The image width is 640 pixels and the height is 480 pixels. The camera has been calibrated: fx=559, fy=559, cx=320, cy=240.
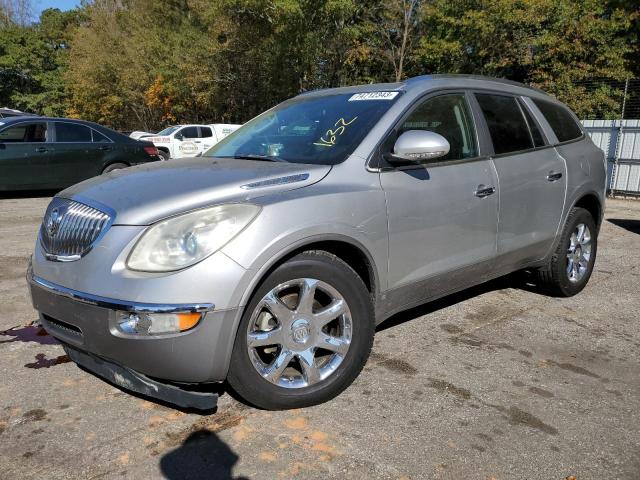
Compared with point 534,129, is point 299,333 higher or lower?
lower

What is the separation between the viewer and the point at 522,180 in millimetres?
4082

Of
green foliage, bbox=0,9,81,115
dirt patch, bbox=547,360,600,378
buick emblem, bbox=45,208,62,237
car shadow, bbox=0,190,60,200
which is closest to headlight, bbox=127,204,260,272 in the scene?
buick emblem, bbox=45,208,62,237

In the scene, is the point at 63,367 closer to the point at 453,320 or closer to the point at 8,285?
the point at 8,285

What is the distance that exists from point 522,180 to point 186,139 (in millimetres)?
18881

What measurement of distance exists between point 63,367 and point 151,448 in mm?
1142

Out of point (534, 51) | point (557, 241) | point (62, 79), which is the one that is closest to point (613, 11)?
point (534, 51)

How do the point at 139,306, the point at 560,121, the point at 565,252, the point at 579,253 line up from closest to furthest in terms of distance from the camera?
the point at 139,306
the point at 565,252
the point at 560,121
the point at 579,253

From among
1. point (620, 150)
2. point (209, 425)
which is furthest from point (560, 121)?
point (620, 150)

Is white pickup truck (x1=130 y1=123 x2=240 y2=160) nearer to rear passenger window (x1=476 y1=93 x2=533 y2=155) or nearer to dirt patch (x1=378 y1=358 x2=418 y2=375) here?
rear passenger window (x1=476 y1=93 x2=533 y2=155)

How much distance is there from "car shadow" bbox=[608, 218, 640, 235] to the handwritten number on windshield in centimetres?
713

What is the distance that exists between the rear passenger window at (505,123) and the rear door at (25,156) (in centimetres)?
894

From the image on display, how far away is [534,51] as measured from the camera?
2209 cm

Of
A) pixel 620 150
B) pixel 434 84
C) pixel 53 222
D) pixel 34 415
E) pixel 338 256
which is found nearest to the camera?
pixel 34 415

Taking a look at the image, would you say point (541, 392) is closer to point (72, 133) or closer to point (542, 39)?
point (72, 133)
